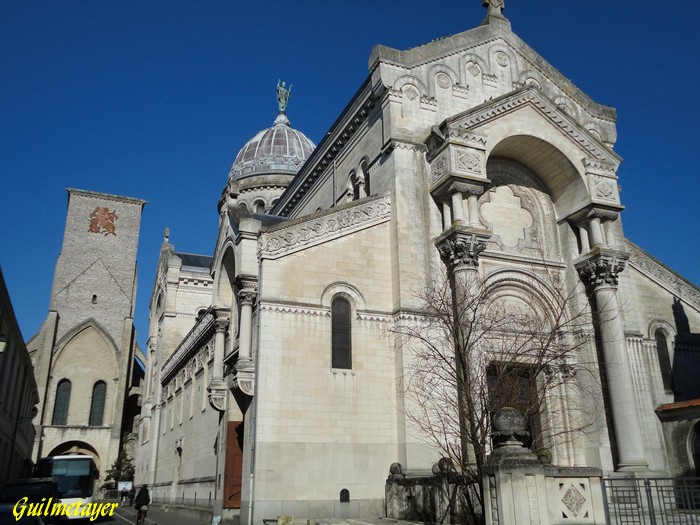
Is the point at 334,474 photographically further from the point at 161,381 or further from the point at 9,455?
the point at 161,381

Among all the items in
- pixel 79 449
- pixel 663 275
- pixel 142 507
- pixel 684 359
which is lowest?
pixel 142 507

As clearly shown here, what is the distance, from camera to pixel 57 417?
56.7 metres

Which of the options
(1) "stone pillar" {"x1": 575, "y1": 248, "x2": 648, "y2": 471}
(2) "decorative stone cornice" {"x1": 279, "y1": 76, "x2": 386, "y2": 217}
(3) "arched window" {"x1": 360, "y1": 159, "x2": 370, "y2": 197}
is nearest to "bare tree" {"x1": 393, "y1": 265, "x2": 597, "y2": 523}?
(1) "stone pillar" {"x1": 575, "y1": 248, "x2": 648, "y2": 471}

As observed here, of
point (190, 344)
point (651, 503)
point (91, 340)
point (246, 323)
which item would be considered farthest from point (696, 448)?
point (91, 340)

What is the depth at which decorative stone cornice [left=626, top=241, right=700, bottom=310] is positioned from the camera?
24.6 meters

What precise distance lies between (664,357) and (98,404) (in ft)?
165

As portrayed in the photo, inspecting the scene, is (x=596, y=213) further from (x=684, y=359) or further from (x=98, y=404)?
(x=98, y=404)

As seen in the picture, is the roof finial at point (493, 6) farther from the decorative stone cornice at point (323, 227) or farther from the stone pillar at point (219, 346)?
the stone pillar at point (219, 346)

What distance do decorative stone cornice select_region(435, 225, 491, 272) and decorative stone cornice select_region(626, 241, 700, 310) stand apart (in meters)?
7.70

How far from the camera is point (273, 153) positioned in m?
52.8

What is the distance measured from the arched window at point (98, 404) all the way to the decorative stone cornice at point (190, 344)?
1974 cm

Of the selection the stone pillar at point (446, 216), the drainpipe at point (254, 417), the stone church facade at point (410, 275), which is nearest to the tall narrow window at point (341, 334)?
the stone church facade at point (410, 275)

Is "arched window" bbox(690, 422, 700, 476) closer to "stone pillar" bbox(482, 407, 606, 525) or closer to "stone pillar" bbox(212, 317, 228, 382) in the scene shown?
"stone pillar" bbox(482, 407, 606, 525)

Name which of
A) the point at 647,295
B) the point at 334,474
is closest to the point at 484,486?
the point at 334,474
